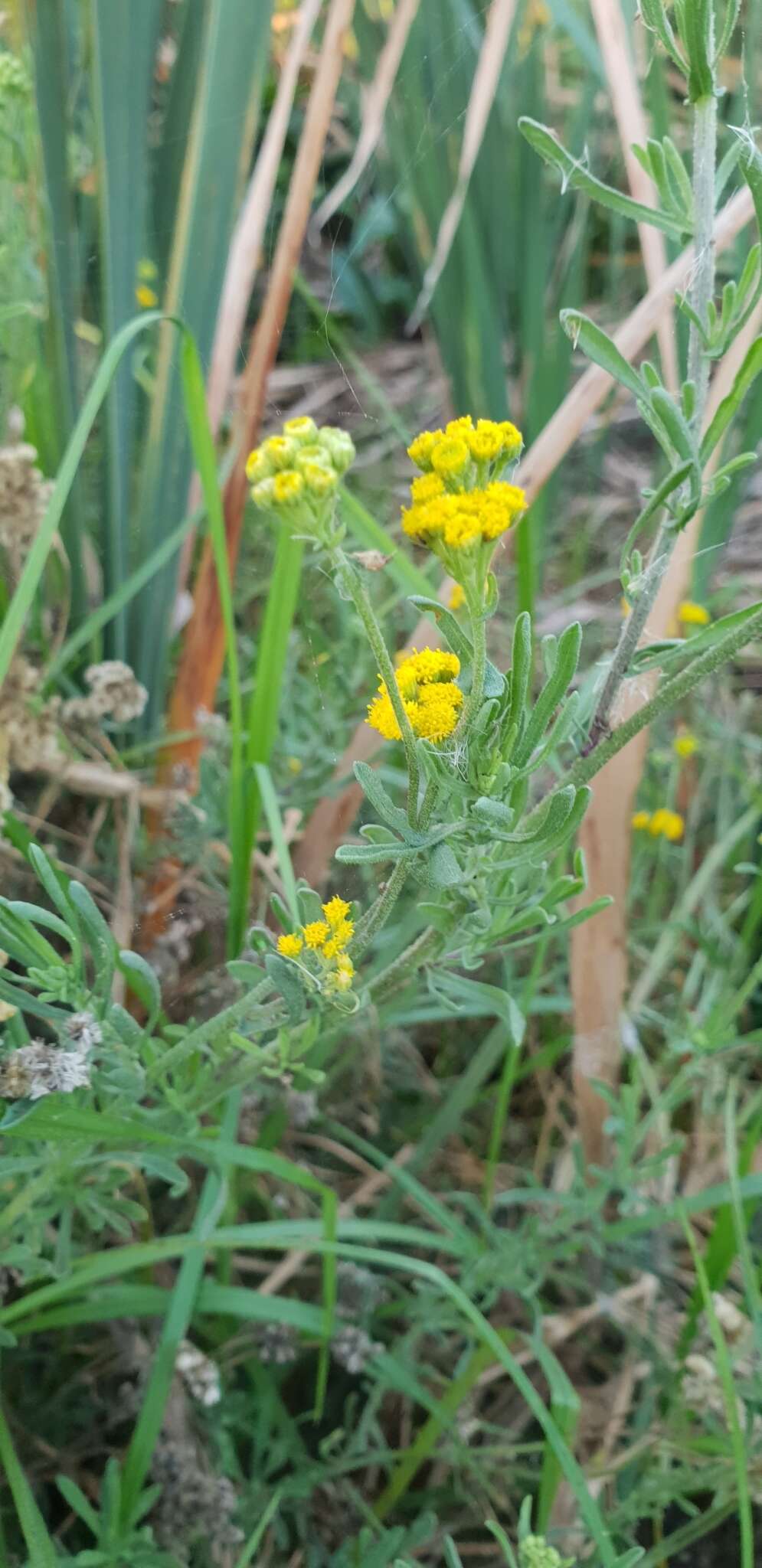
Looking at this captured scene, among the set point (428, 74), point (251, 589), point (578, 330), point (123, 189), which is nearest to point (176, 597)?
point (251, 589)

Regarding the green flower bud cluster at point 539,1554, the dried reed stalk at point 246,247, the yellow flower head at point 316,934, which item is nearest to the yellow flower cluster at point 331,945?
the yellow flower head at point 316,934

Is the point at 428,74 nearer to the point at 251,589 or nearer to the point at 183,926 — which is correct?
the point at 251,589

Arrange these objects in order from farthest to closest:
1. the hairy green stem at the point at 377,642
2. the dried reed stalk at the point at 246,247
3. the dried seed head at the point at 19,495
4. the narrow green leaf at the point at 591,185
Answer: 1. the dried reed stalk at the point at 246,247
2. the dried seed head at the point at 19,495
3. the narrow green leaf at the point at 591,185
4. the hairy green stem at the point at 377,642

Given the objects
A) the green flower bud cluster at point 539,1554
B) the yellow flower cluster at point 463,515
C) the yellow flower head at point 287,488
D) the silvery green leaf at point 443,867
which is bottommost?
the green flower bud cluster at point 539,1554

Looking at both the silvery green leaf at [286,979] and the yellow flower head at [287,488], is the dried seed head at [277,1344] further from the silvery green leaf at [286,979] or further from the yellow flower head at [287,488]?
the yellow flower head at [287,488]

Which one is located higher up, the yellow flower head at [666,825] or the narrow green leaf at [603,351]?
the narrow green leaf at [603,351]

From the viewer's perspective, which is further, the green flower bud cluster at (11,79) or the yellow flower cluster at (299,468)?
the green flower bud cluster at (11,79)

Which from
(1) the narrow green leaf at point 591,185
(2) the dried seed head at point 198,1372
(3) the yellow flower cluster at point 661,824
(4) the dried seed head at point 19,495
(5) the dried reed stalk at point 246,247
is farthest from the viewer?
(3) the yellow flower cluster at point 661,824
